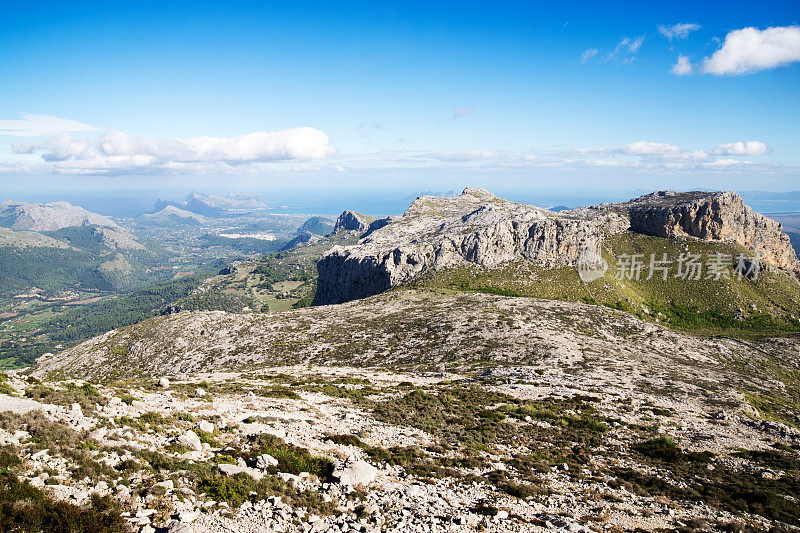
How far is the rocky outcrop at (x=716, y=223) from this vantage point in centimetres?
13175

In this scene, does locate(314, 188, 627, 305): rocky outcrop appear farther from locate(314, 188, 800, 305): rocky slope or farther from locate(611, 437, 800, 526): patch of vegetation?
locate(611, 437, 800, 526): patch of vegetation

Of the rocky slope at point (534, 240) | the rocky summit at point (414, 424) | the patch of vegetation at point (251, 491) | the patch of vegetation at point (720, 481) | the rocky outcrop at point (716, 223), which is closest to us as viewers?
the patch of vegetation at point (251, 491)

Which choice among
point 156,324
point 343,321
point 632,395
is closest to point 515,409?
point 632,395

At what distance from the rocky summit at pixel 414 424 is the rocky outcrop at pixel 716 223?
229 ft

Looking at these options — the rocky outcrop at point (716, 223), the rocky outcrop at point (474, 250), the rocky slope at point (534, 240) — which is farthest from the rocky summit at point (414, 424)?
the rocky outcrop at point (716, 223)

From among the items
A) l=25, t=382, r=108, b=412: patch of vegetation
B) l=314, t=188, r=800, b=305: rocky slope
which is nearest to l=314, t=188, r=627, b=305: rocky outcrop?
l=314, t=188, r=800, b=305: rocky slope

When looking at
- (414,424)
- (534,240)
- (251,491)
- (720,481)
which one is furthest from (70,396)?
(534,240)

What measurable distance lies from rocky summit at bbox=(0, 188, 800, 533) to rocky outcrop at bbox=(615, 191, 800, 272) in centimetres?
6984

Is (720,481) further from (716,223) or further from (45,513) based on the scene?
(716,223)

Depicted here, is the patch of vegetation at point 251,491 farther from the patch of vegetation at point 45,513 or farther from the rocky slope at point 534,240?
the rocky slope at point 534,240

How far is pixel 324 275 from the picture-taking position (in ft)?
504

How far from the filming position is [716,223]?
432ft

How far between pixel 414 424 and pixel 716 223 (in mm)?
159552

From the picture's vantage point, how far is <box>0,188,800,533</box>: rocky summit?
53.3 feet
